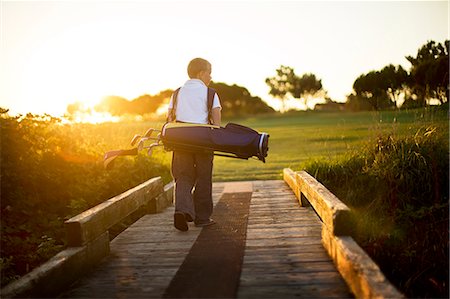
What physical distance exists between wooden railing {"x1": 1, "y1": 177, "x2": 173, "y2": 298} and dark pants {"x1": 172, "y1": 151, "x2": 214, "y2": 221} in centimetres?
54

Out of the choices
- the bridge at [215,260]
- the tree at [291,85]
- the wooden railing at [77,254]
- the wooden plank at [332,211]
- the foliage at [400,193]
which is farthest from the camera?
the tree at [291,85]

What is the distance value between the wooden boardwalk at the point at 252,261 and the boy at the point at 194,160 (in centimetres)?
21

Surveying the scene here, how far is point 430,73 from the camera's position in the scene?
33.1 feet

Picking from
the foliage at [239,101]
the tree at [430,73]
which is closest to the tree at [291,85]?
the foliage at [239,101]

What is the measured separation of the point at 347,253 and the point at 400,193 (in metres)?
3.99

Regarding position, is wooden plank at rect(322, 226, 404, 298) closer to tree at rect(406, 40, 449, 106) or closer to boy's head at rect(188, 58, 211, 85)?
boy's head at rect(188, 58, 211, 85)

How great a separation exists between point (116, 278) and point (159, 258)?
571mm

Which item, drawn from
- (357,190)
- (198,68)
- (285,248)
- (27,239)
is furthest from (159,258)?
(357,190)

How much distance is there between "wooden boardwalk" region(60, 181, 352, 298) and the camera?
3576 mm

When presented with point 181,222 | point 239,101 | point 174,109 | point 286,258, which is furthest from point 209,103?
point 239,101

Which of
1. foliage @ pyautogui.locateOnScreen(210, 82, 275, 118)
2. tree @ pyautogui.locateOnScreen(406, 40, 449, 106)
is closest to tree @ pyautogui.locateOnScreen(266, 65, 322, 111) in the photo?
foliage @ pyautogui.locateOnScreen(210, 82, 275, 118)

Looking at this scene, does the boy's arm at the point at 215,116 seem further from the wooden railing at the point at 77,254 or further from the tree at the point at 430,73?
the tree at the point at 430,73

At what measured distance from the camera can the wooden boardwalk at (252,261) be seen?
358cm

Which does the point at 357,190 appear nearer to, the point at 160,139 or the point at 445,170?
the point at 445,170
